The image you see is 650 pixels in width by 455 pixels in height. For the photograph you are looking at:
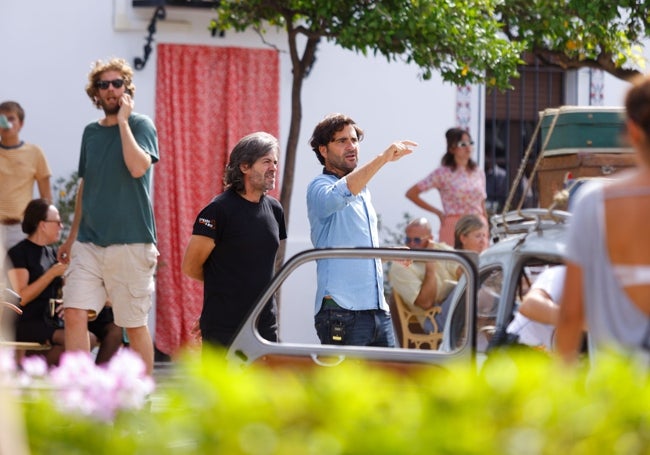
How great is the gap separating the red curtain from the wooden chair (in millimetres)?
2655

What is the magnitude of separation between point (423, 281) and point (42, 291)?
9.27ft

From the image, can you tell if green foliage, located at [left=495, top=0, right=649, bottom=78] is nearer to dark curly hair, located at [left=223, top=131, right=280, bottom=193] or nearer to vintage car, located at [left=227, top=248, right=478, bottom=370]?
dark curly hair, located at [left=223, top=131, right=280, bottom=193]

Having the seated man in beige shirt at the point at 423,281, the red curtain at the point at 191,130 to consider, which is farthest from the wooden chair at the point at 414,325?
the red curtain at the point at 191,130

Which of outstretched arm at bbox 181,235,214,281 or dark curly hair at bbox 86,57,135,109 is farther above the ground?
dark curly hair at bbox 86,57,135,109

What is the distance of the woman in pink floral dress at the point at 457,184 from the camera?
38.4 ft

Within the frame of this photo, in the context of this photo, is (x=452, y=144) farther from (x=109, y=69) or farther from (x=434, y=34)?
(x=109, y=69)

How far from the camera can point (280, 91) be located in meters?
13.2

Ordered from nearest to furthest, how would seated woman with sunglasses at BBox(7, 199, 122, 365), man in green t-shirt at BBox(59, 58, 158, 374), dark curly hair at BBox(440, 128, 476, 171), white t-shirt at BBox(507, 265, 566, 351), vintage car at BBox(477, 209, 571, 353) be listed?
white t-shirt at BBox(507, 265, 566, 351), vintage car at BBox(477, 209, 571, 353), man in green t-shirt at BBox(59, 58, 158, 374), seated woman with sunglasses at BBox(7, 199, 122, 365), dark curly hair at BBox(440, 128, 476, 171)

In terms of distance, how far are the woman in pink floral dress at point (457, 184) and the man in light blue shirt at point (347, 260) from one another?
485cm

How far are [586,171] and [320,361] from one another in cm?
351

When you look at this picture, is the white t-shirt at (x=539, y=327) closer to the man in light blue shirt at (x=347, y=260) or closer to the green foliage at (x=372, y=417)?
the man in light blue shirt at (x=347, y=260)

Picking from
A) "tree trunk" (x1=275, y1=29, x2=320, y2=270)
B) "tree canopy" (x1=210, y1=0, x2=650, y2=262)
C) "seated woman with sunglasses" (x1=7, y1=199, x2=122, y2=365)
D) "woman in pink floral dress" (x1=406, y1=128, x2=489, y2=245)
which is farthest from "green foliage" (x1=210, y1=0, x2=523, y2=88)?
"seated woman with sunglasses" (x1=7, y1=199, x2=122, y2=365)

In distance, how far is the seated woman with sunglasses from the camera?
30.1 ft

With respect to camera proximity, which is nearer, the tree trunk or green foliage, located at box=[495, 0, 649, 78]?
green foliage, located at box=[495, 0, 649, 78]
